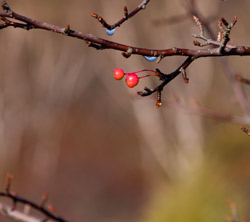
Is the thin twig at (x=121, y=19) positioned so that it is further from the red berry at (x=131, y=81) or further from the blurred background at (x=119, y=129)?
the blurred background at (x=119, y=129)

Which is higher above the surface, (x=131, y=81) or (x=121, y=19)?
(x=121, y=19)

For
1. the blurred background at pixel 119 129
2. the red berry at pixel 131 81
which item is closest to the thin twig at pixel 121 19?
the red berry at pixel 131 81

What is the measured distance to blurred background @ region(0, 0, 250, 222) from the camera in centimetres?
731

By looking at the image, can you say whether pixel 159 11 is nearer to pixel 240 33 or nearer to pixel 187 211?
pixel 240 33

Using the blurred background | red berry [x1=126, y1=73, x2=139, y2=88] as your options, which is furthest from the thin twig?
the blurred background

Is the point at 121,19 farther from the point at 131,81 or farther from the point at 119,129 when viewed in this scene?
the point at 119,129

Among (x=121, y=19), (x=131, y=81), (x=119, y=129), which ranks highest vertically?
(x=121, y=19)

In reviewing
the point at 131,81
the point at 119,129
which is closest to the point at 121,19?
the point at 131,81

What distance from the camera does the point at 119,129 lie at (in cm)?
1486

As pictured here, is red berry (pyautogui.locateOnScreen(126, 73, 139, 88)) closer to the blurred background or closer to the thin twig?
the thin twig

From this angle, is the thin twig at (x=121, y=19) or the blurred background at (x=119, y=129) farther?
the blurred background at (x=119, y=129)

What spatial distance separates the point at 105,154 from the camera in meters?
13.6

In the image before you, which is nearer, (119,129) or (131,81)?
(131,81)

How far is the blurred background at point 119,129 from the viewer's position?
7.31 meters
